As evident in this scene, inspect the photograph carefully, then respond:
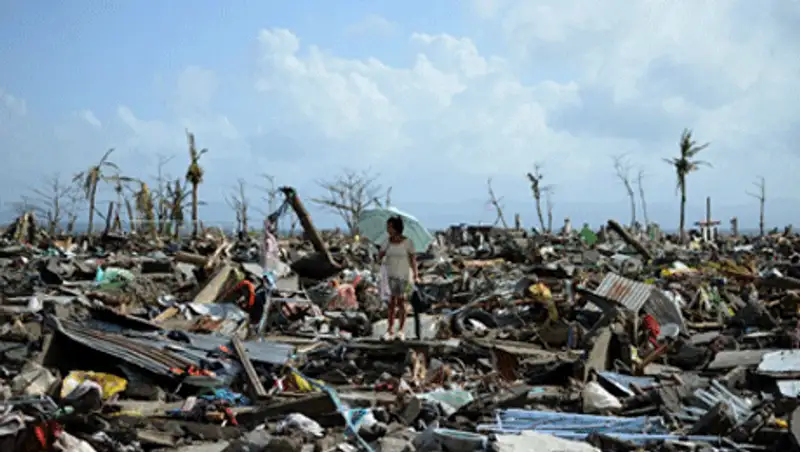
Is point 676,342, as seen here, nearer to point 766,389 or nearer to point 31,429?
point 766,389

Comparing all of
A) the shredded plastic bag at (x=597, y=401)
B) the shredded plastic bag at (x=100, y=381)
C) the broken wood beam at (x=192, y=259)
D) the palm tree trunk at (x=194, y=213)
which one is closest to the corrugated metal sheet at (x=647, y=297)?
the shredded plastic bag at (x=597, y=401)

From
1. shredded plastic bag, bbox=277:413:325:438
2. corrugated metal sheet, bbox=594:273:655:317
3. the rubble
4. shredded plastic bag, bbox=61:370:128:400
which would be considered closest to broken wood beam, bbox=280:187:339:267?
the rubble

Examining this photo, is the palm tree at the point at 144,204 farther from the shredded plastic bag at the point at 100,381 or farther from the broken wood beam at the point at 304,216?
the shredded plastic bag at the point at 100,381

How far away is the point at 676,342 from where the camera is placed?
922 centimetres

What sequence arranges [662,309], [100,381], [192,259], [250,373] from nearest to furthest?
1. [100,381]
2. [250,373]
3. [662,309]
4. [192,259]

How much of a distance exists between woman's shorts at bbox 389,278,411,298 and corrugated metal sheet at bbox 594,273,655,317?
2804 millimetres

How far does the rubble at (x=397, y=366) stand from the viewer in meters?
5.44

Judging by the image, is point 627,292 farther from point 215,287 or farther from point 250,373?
point 215,287

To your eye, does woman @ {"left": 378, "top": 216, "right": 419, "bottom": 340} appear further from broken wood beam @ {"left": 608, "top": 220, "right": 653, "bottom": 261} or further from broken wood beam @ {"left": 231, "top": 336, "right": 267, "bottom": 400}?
broken wood beam @ {"left": 608, "top": 220, "right": 653, "bottom": 261}

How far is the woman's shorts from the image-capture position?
939 cm

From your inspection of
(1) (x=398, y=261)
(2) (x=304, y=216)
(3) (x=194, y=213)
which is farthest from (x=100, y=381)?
(3) (x=194, y=213)

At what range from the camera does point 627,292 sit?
10.3 meters

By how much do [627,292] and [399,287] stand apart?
3285 millimetres

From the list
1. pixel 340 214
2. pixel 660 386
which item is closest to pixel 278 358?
pixel 660 386
